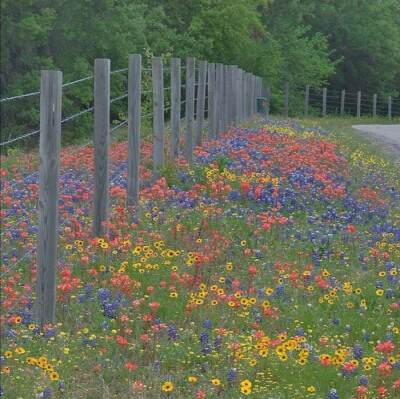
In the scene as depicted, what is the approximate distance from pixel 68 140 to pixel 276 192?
2192cm

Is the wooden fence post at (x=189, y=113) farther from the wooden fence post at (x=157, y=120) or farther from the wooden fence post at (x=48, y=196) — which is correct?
the wooden fence post at (x=48, y=196)

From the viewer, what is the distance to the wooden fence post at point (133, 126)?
30.9 ft

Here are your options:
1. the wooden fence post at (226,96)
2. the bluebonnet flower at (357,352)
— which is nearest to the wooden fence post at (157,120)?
the bluebonnet flower at (357,352)

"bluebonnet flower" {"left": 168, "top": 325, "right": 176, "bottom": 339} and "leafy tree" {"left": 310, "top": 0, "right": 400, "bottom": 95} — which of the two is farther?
"leafy tree" {"left": 310, "top": 0, "right": 400, "bottom": 95}

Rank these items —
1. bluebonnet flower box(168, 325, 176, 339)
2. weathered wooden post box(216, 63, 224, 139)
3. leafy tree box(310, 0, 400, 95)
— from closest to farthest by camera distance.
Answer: bluebonnet flower box(168, 325, 176, 339) → weathered wooden post box(216, 63, 224, 139) → leafy tree box(310, 0, 400, 95)

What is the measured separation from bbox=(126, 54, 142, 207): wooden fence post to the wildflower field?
0.73ft

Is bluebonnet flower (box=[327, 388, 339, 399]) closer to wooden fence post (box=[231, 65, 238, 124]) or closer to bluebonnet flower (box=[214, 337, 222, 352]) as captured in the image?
Result: bluebonnet flower (box=[214, 337, 222, 352])

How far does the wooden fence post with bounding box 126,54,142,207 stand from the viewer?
30.9ft

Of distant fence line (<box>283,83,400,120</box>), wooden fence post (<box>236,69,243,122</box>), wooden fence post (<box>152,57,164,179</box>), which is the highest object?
wooden fence post (<box>152,57,164,179</box>)

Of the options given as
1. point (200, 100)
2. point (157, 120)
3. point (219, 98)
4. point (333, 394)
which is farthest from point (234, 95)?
point (333, 394)

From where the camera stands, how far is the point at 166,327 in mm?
5867

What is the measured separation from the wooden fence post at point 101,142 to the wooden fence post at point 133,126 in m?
1.39

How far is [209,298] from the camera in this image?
21.4 feet

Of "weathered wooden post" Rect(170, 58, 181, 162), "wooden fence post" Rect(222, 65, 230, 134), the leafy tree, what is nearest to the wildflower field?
"weathered wooden post" Rect(170, 58, 181, 162)
